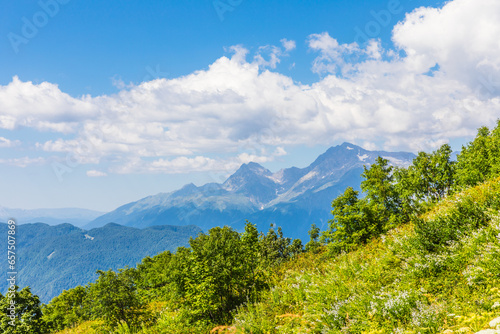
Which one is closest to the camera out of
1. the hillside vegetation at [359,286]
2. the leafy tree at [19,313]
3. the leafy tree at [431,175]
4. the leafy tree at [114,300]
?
the hillside vegetation at [359,286]

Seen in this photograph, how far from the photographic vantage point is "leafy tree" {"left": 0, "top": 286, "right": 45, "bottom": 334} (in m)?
37.3

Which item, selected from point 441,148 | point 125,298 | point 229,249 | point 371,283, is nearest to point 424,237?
point 371,283

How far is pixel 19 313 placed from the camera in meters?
48.0

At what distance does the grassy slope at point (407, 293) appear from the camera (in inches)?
212

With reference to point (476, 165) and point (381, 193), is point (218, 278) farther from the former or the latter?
point (476, 165)

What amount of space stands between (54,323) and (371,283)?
8335 cm

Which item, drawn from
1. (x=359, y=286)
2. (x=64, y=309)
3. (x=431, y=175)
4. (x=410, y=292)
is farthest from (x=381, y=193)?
(x=64, y=309)

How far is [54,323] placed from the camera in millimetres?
64688

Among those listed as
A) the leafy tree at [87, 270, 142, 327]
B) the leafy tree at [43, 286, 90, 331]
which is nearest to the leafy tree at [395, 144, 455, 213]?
the leafy tree at [87, 270, 142, 327]

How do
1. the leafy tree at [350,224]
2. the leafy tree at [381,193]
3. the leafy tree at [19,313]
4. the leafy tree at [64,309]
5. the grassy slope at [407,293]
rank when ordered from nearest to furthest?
the grassy slope at [407,293] < the leafy tree at [350,224] < the leafy tree at [381,193] < the leafy tree at [19,313] < the leafy tree at [64,309]

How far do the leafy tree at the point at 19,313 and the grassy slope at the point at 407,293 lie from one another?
3805 cm

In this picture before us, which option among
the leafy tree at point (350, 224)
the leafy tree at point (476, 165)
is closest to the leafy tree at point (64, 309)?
the leafy tree at point (350, 224)

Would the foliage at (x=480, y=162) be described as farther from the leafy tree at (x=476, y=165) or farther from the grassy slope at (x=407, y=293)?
A: the grassy slope at (x=407, y=293)

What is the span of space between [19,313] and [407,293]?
65.4 meters
